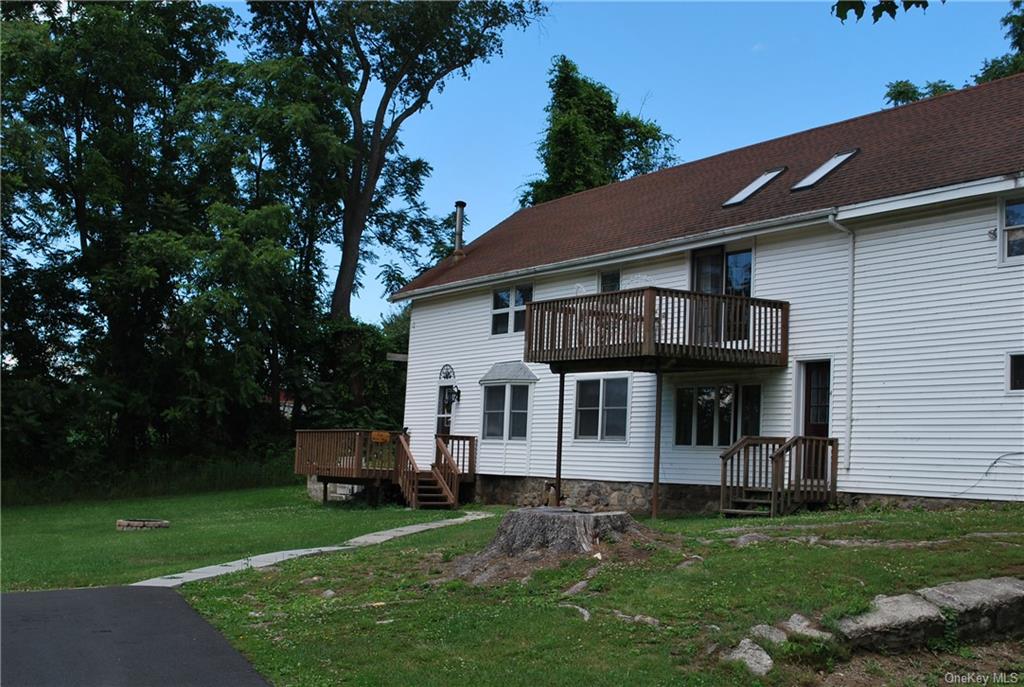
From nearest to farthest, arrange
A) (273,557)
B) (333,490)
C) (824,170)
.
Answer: (273,557)
(824,170)
(333,490)

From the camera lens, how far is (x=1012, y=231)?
1526 centimetres

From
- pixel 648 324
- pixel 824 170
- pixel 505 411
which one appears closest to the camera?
pixel 648 324

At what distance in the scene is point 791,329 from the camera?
18266mm

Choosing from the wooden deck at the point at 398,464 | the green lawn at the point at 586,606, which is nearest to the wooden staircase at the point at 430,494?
the wooden deck at the point at 398,464

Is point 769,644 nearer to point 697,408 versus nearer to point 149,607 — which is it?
point 149,607

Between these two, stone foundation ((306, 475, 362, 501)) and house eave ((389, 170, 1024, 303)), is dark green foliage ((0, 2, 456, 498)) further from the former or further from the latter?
house eave ((389, 170, 1024, 303))

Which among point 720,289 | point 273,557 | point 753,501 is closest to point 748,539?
point 753,501

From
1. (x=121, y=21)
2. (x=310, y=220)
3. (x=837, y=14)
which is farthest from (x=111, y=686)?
(x=310, y=220)

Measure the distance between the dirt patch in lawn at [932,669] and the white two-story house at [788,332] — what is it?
7206 mm

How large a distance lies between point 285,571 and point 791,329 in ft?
32.9

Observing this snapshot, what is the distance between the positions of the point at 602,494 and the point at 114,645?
A: 14.0 metres

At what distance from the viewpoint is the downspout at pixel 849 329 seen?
17.0 metres

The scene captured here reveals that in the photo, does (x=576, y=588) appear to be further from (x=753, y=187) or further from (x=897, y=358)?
(x=753, y=187)

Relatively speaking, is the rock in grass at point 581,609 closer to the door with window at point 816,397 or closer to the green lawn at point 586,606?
the green lawn at point 586,606
